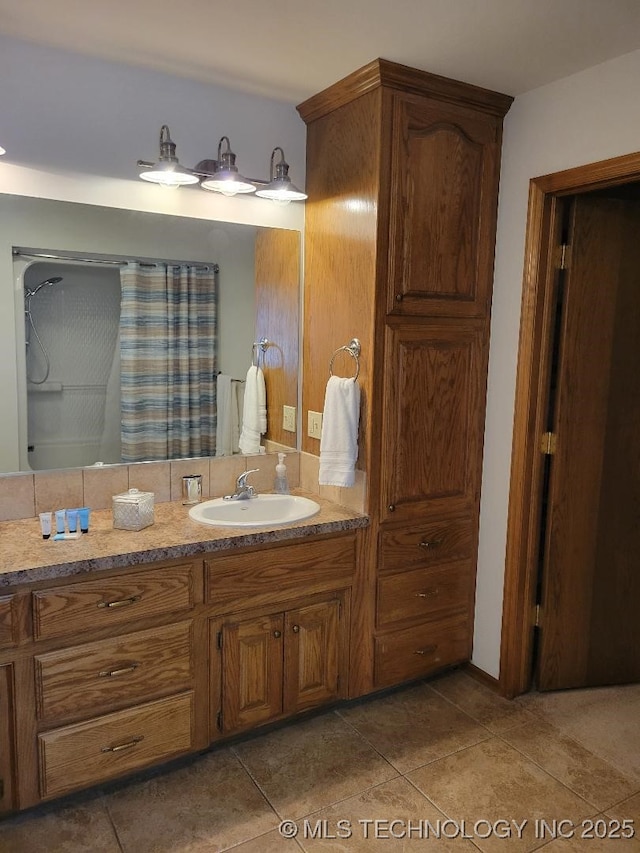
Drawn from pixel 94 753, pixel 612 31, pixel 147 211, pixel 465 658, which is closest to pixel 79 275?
pixel 147 211

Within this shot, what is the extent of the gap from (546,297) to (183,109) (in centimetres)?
151

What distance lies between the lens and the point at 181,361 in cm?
252

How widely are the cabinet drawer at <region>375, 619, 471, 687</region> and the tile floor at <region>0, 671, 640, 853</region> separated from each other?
0.42 feet

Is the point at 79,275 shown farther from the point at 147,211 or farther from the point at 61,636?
the point at 61,636

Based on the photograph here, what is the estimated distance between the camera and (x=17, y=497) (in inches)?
87.8

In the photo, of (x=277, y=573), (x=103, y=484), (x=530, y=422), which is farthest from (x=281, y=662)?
(x=530, y=422)

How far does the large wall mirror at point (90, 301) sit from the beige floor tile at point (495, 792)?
4.66 feet

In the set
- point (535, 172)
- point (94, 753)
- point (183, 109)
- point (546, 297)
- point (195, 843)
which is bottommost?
point (195, 843)

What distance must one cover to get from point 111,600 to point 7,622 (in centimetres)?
28

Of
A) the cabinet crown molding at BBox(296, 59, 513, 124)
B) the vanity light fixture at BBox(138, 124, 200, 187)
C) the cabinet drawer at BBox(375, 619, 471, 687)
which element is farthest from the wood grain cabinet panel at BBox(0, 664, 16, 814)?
the cabinet crown molding at BBox(296, 59, 513, 124)

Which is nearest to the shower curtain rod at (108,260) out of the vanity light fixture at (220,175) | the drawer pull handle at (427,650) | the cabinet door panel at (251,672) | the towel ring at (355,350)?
the vanity light fixture at (220,175)

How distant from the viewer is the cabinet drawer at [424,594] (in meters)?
2.56

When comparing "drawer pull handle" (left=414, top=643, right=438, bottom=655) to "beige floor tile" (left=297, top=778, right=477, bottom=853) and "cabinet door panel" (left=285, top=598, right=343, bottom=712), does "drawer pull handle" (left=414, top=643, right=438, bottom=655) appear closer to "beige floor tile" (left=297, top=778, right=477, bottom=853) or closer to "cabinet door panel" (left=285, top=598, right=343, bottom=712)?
"cabinet door panel" (left=285, top=598, right=343, bottom=712)

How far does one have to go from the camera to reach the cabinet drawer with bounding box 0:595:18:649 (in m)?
1.81
